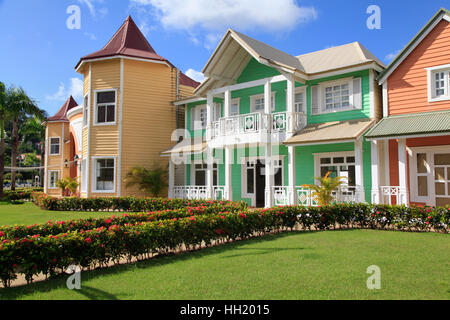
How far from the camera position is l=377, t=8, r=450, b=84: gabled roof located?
12.5 m

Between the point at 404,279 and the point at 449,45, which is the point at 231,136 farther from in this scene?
the point at 404,279

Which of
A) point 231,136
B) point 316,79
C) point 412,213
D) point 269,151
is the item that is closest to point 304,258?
point 412,213

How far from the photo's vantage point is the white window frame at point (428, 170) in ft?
41.8

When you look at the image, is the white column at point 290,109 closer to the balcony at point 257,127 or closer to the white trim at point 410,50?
the balcony at point 257,127

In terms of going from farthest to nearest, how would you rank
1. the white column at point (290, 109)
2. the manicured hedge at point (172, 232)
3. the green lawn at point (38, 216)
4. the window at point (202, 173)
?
the window at point (202, 173) → the white column at point (290, 109) → the green lawn at point (38, 216) → the manicured hedge at point (172, 232)

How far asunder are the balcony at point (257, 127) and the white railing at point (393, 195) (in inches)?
172

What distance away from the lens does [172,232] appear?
25.6 ft

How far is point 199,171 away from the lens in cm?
2066

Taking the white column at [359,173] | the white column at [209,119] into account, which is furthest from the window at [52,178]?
the white column at [359,173]

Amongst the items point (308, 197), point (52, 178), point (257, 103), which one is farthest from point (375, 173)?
point (52, 178)

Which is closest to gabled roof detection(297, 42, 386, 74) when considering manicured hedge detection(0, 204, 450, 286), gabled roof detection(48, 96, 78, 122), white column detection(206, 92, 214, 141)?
white column detection(206, 92, 214, 141)

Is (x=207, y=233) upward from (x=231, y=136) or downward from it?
downward

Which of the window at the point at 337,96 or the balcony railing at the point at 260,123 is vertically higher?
the window at the point at 337,96

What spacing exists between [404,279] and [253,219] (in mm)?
4668
